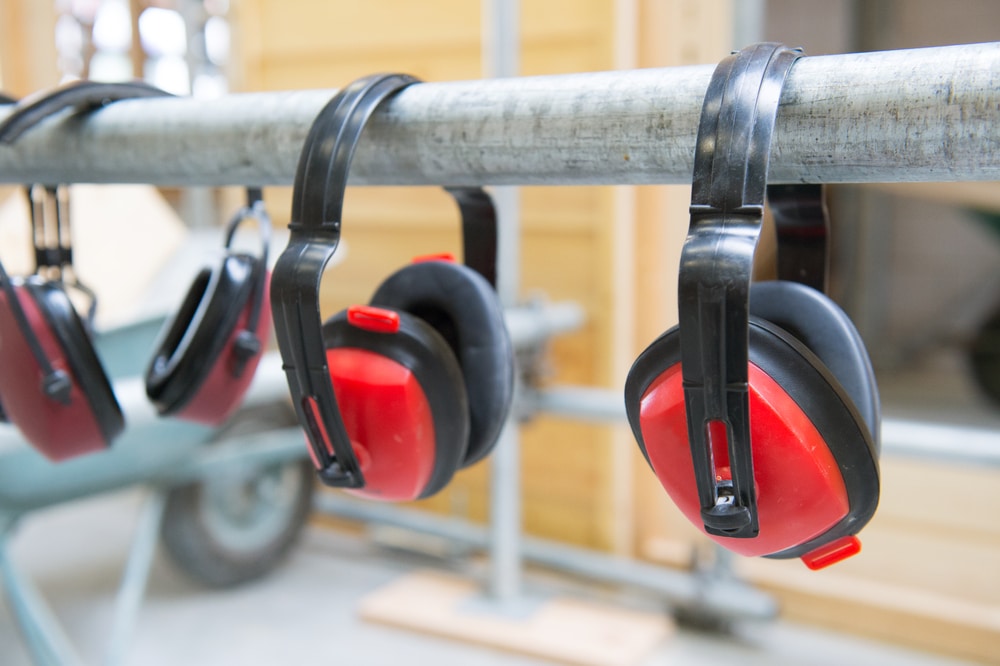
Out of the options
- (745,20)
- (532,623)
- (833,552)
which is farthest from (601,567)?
(833,552)

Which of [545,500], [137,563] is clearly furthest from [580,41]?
[137,563]

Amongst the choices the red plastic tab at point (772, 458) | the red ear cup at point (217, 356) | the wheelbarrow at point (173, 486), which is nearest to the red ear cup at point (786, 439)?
the red plastic tab at point (772, 458)

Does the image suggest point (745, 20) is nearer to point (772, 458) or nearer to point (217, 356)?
point (217, 356)

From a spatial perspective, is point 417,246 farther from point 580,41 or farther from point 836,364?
point 836,364

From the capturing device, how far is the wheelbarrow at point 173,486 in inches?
66.5

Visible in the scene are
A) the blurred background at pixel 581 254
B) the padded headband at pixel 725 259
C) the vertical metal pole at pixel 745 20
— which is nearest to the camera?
the padded headband at pixel 725 259

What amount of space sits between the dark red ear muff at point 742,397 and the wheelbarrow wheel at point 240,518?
6.55 ft

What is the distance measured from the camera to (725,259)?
1.19ft

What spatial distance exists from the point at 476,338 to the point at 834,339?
0.70 feet

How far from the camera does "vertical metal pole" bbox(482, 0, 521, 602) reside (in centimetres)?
193

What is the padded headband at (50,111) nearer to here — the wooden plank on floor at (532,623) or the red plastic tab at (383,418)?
the red plastic tab at (383,418)

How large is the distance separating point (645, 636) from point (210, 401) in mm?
1569

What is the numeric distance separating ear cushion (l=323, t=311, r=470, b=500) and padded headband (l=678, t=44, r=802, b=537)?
7.2 inches

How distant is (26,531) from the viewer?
8.89ft
